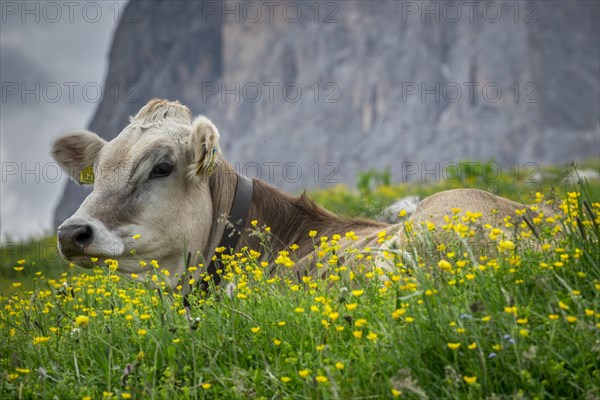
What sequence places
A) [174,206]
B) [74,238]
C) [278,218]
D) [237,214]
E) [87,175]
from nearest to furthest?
1. [74,238]
2. [174,206]
3. [237,214]
4. [278,218]
5. [87,175]

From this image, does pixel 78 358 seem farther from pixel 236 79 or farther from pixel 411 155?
pixel 236 79

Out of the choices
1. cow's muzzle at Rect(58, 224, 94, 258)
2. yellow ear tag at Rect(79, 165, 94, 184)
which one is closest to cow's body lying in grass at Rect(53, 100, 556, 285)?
cow's muzzle at Rect(58, 224, 94, 258)

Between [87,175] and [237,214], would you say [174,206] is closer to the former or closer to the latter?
[237,214]

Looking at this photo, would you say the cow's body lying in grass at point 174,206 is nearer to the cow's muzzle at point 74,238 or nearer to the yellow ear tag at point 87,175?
the cow's muzzle at point 74,238

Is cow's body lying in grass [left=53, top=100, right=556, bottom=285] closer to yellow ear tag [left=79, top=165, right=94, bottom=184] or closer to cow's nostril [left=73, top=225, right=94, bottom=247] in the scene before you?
cow's nostril [left=73, top=225, right=94, bottom=247]

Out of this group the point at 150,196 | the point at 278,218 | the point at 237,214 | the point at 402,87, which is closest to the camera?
the point at 150,196

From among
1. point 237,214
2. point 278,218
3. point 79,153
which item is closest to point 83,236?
point 237,214

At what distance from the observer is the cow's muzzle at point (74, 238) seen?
5406 millimetres

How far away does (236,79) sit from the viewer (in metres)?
126

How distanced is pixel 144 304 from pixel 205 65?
136 m

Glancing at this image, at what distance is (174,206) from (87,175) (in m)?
1.20

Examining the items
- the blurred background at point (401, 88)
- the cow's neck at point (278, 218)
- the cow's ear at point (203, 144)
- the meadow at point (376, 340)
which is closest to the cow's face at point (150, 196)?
the cow's ear at point (203, 144)

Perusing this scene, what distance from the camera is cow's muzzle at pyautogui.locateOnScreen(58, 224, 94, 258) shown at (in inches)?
213

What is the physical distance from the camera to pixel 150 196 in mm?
5879
